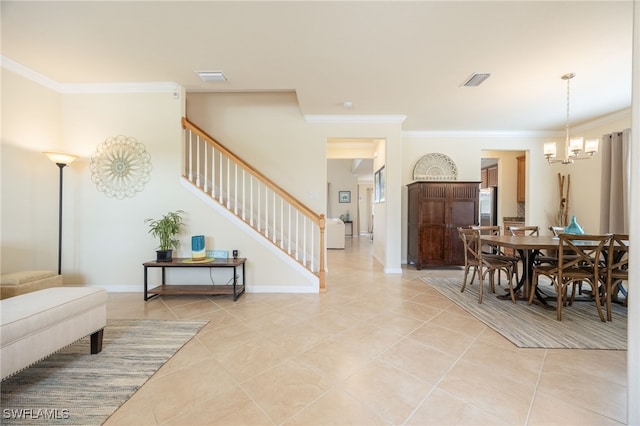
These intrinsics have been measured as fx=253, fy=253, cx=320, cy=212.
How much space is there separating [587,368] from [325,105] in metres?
3.93

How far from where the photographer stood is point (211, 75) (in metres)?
3.18

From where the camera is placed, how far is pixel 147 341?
86.0 inches

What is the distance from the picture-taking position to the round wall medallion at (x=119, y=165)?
3.50 m

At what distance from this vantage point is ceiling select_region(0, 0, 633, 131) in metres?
2.08

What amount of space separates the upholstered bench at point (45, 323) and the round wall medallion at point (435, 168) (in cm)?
529

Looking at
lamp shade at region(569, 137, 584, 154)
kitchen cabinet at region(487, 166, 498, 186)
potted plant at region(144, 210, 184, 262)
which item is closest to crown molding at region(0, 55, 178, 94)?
potted plant at region(144, 210, 184, 262)

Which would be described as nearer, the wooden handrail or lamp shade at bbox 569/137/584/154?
lamp shade at bbox 569/137/584/154

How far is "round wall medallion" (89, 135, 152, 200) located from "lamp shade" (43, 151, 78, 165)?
0.30 meters

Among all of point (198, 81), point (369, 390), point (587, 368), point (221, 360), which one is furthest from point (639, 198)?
point (198, 81)

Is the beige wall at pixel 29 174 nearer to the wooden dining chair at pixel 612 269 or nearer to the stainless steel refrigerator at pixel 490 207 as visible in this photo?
the wooden dining chair at pixel 612 269

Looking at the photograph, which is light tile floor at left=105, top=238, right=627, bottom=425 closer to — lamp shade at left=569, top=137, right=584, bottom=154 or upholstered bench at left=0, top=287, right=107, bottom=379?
upholstered bench at left=0, top=287, right=107, bottom=379

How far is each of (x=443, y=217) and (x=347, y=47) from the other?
11.5 feet

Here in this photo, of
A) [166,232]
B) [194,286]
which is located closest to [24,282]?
[166,232]

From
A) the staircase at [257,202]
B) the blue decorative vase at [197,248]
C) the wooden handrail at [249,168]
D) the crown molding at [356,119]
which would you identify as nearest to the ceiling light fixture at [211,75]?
the wooden handrail at [249,168]
